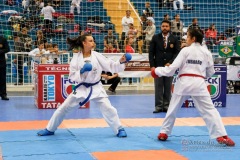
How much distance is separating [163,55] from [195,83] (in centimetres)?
347

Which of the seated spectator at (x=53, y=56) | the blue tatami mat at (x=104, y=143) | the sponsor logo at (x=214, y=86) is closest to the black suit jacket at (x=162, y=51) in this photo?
the sponsor logo at (x=214, y=86)

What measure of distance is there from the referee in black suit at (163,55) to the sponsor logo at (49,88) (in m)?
2.62

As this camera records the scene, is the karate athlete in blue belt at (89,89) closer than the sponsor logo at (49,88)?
Yes

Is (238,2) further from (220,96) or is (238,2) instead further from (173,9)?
(220,96)

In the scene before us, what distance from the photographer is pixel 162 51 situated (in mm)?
9477

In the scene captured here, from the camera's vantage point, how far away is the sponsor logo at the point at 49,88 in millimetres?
10352

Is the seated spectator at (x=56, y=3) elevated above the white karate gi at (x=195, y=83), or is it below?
above

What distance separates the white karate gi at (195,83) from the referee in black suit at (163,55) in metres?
3.20

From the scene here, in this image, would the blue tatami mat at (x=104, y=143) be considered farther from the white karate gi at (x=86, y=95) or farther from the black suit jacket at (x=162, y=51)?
the black suit jacket at (x=162, y=51)

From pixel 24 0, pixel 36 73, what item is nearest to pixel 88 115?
pixel 36 73

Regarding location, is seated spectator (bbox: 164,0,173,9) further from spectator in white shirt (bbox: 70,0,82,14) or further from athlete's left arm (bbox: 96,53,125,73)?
athlete's left arm (bbox: 96,53,125,73)

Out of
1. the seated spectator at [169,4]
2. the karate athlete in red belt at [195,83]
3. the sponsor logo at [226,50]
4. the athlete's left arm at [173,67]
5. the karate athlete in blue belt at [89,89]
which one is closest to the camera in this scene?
the karate athlete in red belt at [195,83]

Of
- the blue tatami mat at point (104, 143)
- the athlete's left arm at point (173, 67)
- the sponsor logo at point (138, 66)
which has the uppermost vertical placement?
the athlete's left arm at point (173, 67)

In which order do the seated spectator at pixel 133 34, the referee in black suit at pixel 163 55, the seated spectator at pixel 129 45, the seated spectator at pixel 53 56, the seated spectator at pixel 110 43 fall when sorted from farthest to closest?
the seated spectator at pixel 133 34 → the seated spectator at pixel 110 43 → the seated spectator at pixel 129 45 → the seated spectator at pixel 53 56 → the referee in black suit at pixel 163 55
